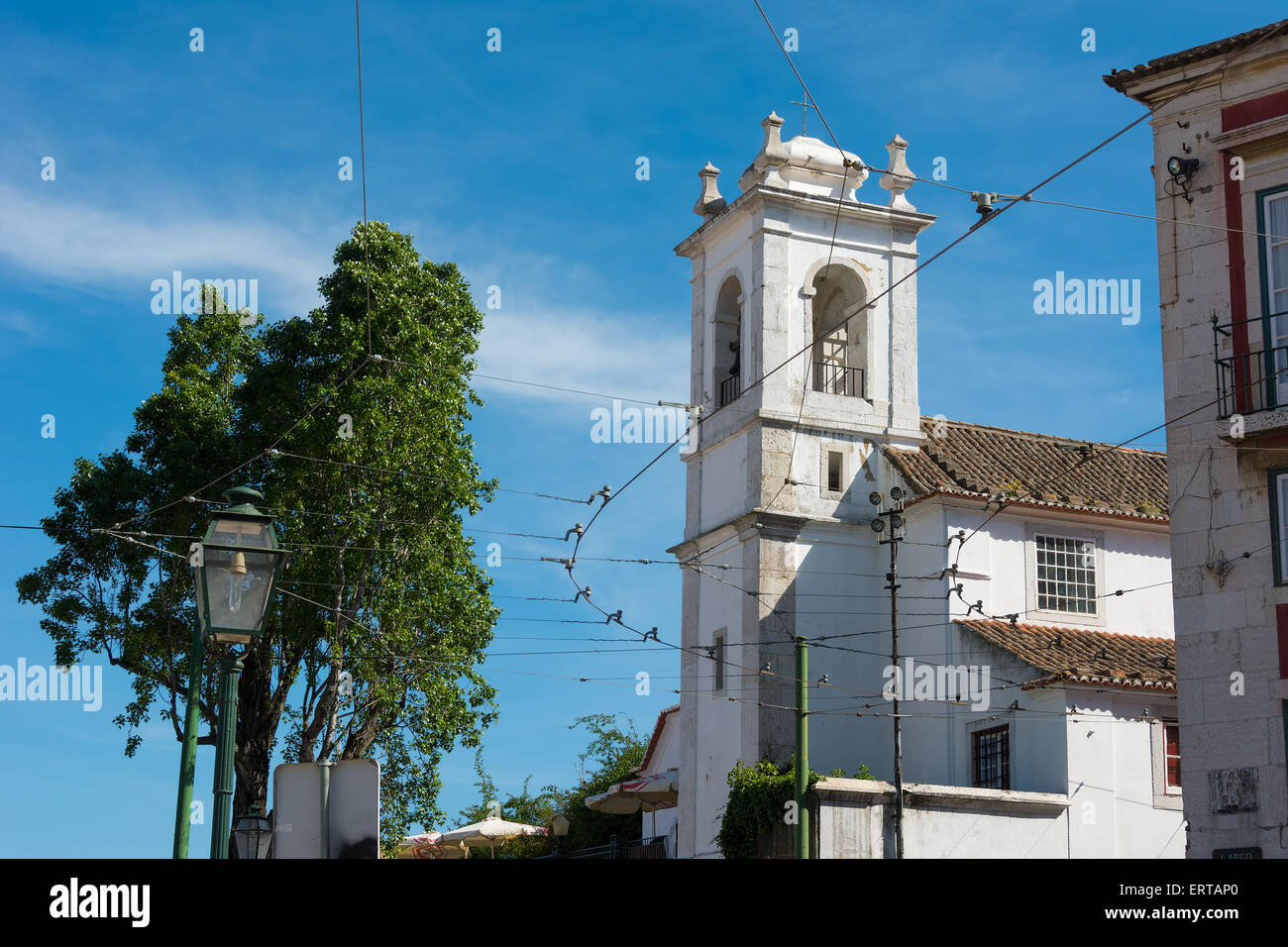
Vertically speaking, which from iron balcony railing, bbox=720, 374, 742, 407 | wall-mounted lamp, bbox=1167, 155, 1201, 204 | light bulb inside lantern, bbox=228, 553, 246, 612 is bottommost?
light bulb inside lantern, bbox=228, 553, 246, 612

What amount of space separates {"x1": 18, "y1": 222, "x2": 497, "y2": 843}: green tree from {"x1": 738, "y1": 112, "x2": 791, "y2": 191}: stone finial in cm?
685

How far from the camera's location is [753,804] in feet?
89.1

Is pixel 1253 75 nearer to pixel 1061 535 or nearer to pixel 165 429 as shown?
pixel 1061 535

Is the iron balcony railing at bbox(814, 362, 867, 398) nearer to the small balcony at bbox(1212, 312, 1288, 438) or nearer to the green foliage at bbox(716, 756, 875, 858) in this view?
the green foliage at bbox(716, 756, 875, 858)

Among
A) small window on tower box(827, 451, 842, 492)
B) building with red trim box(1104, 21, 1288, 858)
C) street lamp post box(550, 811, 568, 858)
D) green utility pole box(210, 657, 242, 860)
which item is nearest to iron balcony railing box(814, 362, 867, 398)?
small window on tower box(827, 451, 842, 492)

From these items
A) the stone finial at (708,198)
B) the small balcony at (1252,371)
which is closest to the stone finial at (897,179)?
the stone finial at (708,198)

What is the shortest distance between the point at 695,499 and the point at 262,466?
30.5 ft

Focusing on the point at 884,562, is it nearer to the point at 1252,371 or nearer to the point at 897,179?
the point at 897,179

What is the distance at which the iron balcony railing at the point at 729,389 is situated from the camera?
112 feet

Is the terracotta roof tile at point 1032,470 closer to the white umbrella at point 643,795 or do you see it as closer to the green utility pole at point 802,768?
the green utility pole at point 802,768

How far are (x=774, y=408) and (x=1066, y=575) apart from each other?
22.5 ft

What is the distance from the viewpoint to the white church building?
27.3m

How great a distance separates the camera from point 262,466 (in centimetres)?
3150

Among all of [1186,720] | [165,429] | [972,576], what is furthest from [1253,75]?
[165,429]
